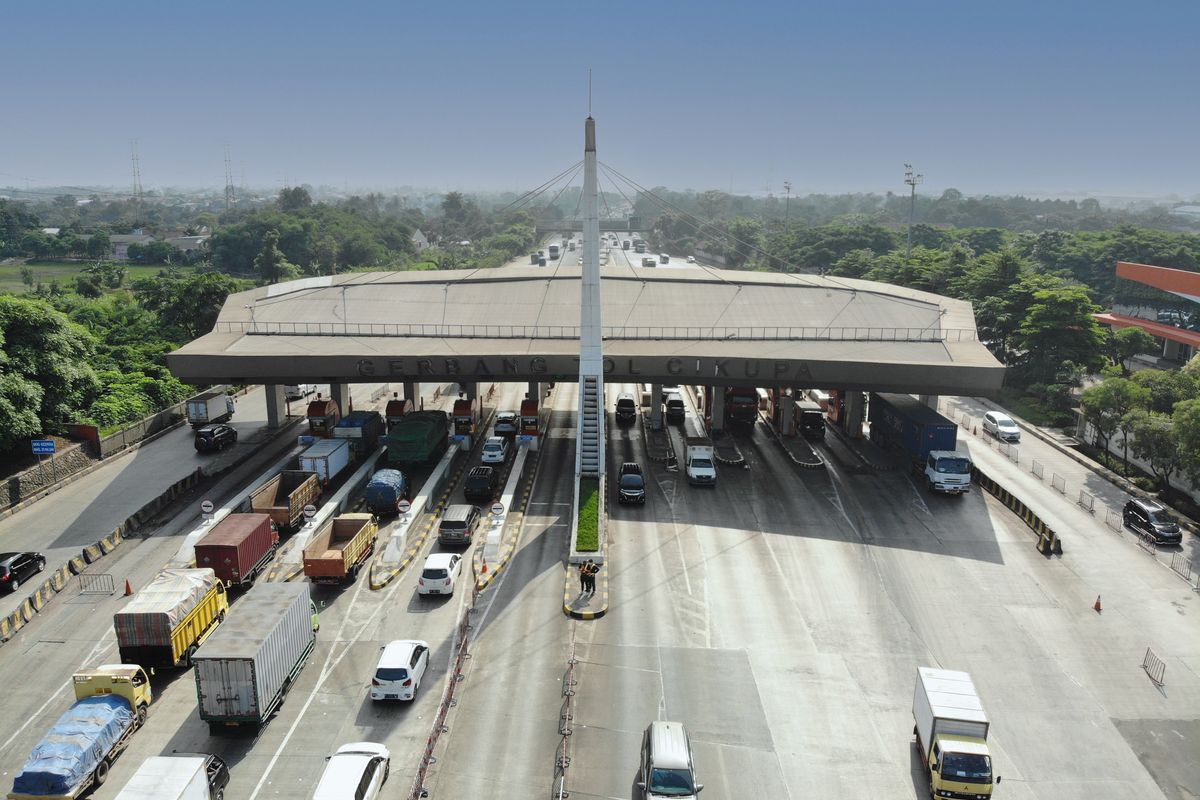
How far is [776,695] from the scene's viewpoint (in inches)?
1143

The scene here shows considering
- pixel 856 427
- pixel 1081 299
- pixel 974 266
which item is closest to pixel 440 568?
pixel 856 427

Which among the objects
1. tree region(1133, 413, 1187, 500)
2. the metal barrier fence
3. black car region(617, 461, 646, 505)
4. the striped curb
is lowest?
the metal barrier fence

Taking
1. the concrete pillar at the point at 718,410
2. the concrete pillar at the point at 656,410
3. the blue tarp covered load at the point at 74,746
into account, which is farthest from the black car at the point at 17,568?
the concrete pillar at the point at 718,410

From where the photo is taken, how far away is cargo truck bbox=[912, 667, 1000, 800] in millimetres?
23219

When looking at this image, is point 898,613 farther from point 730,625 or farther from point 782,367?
point 782,367

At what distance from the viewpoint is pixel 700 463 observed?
5125 cm

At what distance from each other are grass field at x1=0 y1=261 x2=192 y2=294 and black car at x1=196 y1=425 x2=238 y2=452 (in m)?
98.0

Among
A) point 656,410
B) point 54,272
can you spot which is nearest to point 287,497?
point 656,410

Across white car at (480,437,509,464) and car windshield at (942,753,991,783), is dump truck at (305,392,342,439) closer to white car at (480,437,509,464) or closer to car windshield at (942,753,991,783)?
white car at (480,437,509,464)

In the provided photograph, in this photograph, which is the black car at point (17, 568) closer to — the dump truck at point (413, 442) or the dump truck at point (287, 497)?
the dump truck at point (287, 497)

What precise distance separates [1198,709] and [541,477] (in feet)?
111

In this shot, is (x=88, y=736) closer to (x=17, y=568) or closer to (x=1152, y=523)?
(x=17, y=568)

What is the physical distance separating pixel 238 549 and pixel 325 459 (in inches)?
500

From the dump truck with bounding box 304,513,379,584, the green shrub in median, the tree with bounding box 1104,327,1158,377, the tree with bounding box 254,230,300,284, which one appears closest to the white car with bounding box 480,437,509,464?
the green shrub in median
